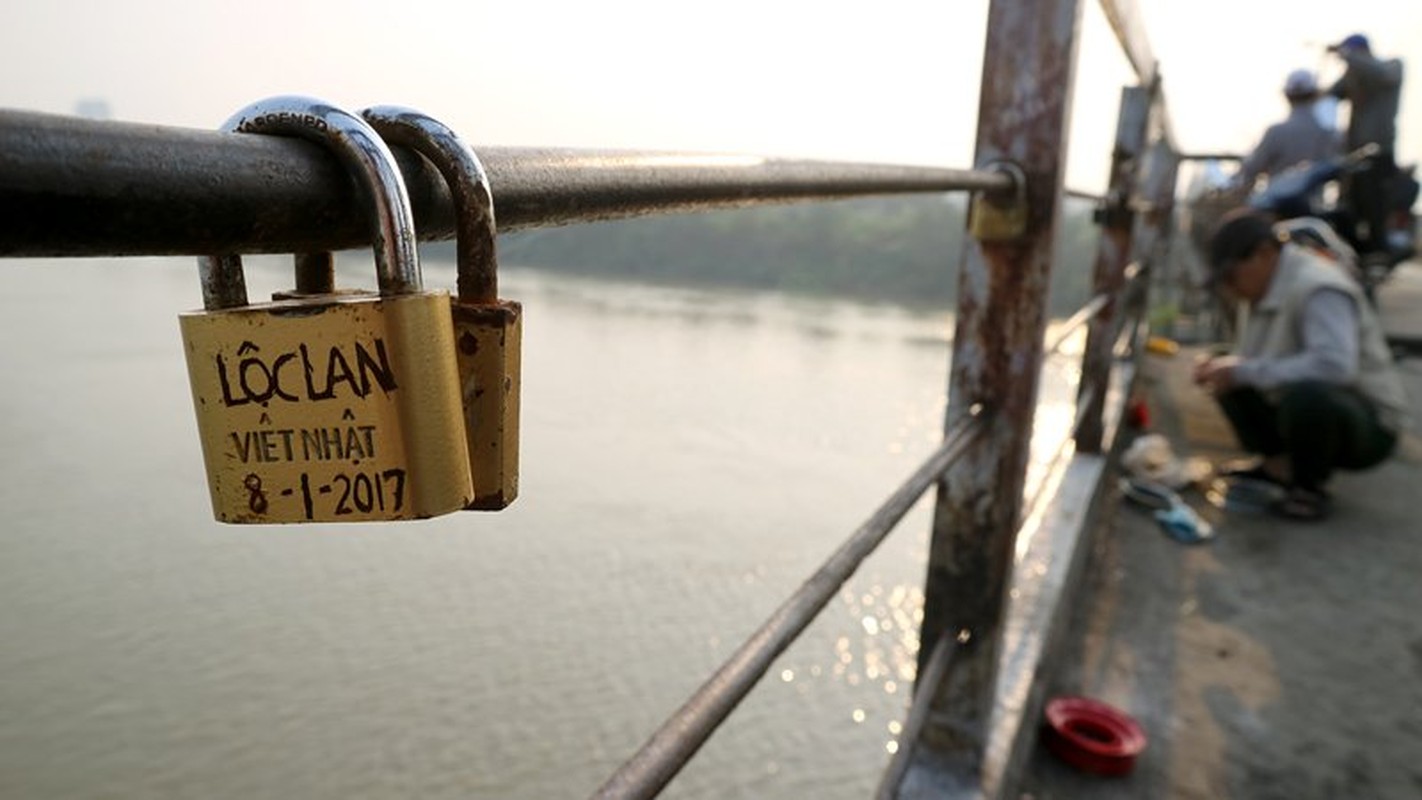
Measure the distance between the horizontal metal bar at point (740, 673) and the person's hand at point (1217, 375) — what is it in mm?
2727

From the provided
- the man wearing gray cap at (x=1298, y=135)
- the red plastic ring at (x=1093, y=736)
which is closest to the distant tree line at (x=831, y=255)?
the man wearing gray cap at (x=1298, y=135)

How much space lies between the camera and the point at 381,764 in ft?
12.0

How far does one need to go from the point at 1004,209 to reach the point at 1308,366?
2.38 meters

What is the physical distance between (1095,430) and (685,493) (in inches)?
170

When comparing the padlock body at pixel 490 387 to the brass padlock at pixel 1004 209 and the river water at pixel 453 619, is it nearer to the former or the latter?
the brass padlock at pixel 1004 209

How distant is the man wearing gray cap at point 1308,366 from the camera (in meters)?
2.86

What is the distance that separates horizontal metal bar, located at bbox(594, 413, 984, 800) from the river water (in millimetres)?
1145

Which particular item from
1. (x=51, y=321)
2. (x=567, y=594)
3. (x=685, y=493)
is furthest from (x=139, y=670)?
(x=51, y=321)

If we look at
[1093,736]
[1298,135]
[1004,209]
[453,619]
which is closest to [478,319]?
[1004,209]

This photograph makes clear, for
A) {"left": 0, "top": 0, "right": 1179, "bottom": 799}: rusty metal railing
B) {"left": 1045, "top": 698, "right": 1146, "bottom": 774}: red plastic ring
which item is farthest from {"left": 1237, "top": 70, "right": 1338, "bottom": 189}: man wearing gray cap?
{"left": 1045, "top": 698, "right": 1146, "bottom": 774}: red plastic ring

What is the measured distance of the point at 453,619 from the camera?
16.0 feet

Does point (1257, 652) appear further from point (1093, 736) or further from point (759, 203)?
point (759, 203)

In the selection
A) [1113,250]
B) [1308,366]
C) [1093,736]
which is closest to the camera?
[1093,736]

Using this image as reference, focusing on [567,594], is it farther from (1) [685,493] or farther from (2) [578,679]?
(1) [685,493]
